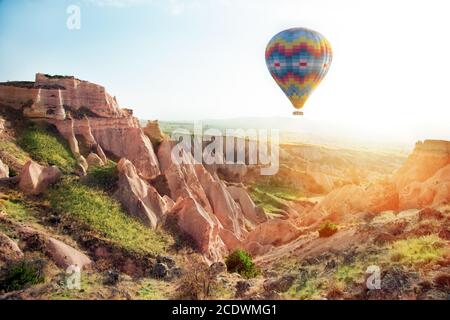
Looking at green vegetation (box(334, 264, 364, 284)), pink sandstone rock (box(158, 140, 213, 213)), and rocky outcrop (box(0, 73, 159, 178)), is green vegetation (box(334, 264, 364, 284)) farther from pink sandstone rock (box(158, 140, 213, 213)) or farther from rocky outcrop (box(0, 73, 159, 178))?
rocky outcrop (box(0, 73, 159, 178))

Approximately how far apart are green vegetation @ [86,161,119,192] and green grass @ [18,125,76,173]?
3.77 meters

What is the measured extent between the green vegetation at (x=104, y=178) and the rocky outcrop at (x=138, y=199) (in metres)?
0.44

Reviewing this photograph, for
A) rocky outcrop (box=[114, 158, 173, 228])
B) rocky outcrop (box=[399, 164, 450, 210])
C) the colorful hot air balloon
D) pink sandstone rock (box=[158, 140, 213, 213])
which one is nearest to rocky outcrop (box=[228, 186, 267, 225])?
pink sandstone rock (box=[158, 140, 213, 213])

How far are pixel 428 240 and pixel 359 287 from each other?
5.43 meters

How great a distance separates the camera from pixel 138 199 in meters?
31.0

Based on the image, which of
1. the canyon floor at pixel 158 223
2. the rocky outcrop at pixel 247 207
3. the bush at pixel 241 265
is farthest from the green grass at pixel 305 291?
the rocky outcrop at pixel 247 207

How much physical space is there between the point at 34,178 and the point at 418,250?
22228 millimetres

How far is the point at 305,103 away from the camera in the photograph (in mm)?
41125

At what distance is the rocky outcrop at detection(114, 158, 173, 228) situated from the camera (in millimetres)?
30219

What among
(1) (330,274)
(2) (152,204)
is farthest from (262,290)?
(2) (152,204)

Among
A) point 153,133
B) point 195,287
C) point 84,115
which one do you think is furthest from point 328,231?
point 153,133

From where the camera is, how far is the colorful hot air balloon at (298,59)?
3728cm

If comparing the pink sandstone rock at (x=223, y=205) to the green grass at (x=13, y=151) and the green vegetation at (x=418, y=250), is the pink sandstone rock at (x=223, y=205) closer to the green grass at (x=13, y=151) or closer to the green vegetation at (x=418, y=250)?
the green grass at (x=13, y=151)

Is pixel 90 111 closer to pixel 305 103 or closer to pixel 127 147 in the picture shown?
pixel 127 147
